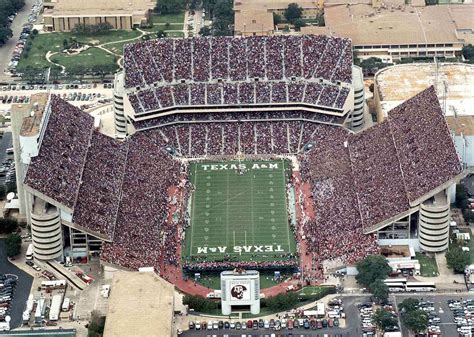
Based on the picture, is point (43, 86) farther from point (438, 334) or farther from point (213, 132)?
point (438, 334)

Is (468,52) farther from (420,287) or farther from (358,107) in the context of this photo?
(420,287)

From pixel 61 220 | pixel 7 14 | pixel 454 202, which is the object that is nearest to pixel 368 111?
pixel 454 202

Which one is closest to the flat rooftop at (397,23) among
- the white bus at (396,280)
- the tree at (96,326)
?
the white bus at (396,280)

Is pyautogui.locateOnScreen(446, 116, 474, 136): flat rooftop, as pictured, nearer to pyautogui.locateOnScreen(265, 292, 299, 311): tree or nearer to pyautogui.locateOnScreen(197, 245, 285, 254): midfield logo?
pyautogui.locateOnScreen(197, 245, 285, 254): midfield logo

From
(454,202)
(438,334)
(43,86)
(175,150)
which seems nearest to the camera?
(438,334)

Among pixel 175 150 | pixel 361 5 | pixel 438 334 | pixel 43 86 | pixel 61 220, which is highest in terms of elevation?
pixel 361 5
